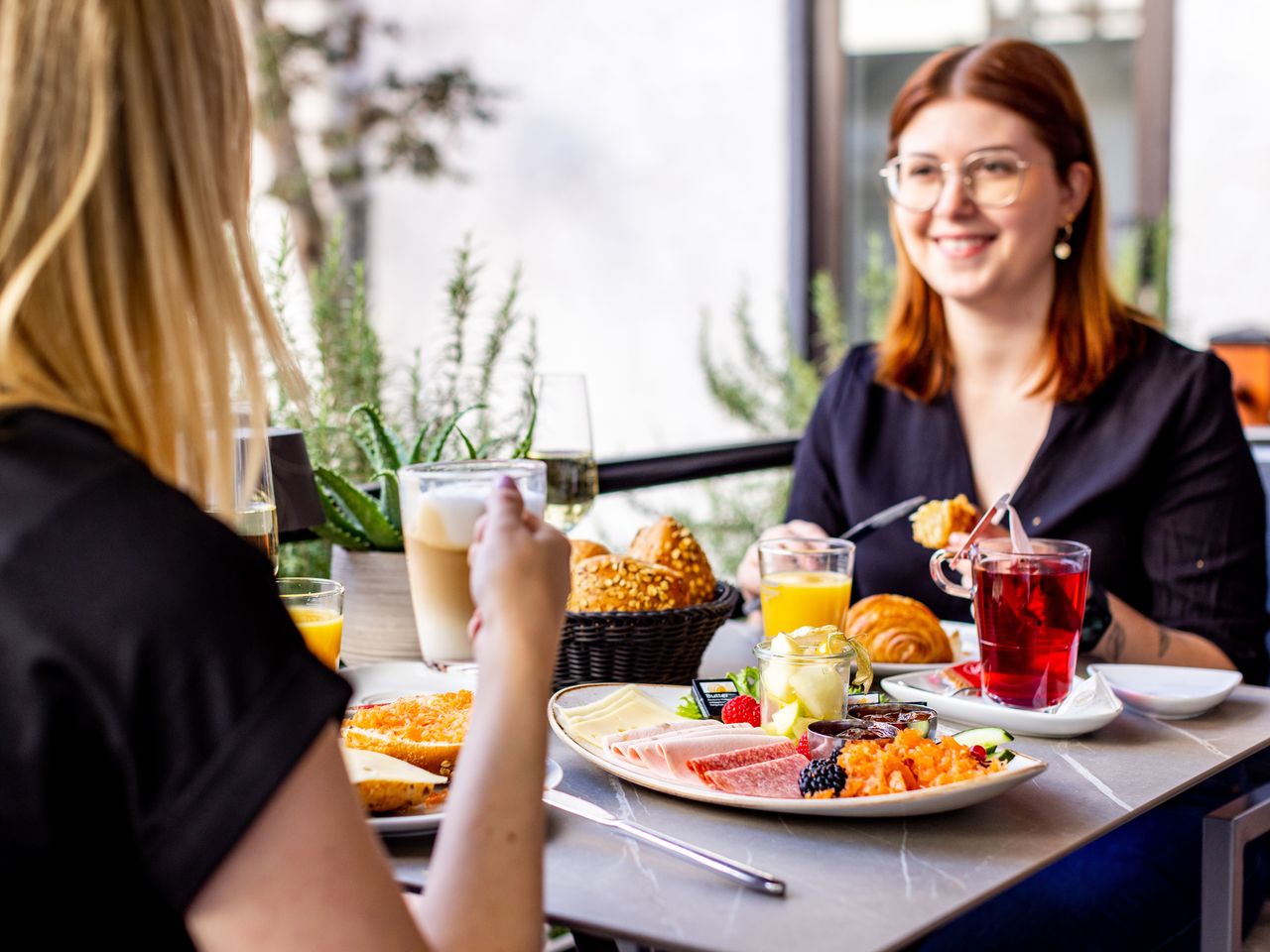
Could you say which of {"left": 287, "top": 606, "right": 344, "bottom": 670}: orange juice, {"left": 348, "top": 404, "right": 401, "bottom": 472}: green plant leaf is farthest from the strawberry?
{"left": 348, "top": 404, "right": 401, "bottom": 472}: green plant leaf

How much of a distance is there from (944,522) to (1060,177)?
2.31 ft

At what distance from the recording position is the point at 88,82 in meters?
0.70

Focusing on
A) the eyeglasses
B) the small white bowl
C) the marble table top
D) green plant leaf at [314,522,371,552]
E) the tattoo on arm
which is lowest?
the tattoo on arm

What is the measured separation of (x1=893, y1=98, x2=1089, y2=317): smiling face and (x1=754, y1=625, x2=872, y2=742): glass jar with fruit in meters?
0.97

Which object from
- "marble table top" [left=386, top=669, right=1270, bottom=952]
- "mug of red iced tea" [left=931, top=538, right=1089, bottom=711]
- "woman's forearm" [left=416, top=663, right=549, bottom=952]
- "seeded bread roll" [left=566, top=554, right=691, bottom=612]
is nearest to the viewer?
"woman's forearm" [left=416, top=663, right=549, bottom=952]

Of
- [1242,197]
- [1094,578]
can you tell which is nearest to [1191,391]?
[1094,578]

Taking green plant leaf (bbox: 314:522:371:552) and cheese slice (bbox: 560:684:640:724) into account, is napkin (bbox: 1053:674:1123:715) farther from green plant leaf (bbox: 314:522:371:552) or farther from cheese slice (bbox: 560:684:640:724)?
green plant leaf (bbox: 314:522:371:552)

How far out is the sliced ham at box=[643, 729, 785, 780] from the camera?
116cm

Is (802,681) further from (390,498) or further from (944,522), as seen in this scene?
(390,498)

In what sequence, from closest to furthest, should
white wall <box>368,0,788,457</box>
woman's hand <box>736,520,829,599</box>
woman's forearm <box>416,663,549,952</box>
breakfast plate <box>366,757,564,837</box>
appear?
woman's forearm <box>416,663,549,952</box> < breakfast plate <box>366,757,564,837</box> < woman's hand <box>736,520,829,599</box> < white wall <box>368,0,788,457</box>

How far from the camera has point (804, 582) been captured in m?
1.60

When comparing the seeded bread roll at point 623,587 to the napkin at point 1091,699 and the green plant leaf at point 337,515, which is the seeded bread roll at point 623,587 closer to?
the green plant leaf at point 337,515

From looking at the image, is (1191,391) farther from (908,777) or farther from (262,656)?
(262,656)

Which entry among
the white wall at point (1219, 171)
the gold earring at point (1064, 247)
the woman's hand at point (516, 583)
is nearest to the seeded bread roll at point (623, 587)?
the woman's hand at point (516, 583)
